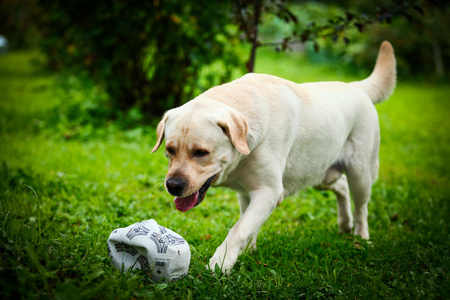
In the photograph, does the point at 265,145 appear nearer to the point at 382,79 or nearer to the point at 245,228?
the point at 245,228

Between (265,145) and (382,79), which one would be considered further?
(382,79)

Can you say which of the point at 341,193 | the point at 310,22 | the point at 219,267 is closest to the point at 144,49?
the point at 310,22

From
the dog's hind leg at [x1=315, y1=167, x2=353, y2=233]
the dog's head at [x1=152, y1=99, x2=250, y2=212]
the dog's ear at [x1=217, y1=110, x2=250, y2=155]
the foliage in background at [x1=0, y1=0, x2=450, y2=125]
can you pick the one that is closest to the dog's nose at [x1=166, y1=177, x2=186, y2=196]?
the dog's head at [x1=152, y1=99, x2=250, y2=212]

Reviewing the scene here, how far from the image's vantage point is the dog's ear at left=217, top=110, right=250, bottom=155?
2.75 meters

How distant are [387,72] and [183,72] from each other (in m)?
4.34

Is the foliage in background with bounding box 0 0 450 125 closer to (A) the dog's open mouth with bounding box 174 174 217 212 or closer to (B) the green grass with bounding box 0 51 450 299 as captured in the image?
(B) the green grass with bounding box 0 51 450 299

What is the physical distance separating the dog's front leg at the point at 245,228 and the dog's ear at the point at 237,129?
18.7 inches

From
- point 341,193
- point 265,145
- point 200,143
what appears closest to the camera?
point 200,143

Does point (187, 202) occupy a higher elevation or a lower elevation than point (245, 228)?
higher

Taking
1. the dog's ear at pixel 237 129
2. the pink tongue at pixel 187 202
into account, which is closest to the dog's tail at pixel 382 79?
the dog's ear at pixel 237 129

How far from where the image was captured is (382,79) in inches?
178

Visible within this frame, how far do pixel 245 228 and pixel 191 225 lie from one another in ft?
3.95

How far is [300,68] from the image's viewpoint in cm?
1703

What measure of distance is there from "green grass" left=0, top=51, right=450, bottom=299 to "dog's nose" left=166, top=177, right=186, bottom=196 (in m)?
0.56
